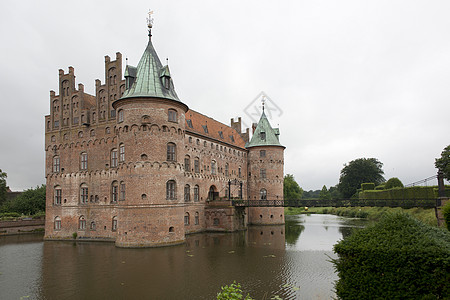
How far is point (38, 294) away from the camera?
13586 millimetres

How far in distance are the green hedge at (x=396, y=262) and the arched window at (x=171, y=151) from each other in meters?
18.8

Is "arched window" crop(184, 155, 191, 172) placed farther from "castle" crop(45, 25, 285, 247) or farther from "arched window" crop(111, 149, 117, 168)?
"arched window" crop(111, 149, 117, 168)

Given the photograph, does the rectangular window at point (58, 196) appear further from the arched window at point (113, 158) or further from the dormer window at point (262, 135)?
the dormer window at point (262, 135)

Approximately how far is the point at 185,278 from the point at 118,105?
53.1ft

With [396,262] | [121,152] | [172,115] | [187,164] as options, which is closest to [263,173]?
[187,164]

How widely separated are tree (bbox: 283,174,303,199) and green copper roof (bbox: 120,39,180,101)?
6043 centimetres

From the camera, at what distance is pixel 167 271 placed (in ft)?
55.4

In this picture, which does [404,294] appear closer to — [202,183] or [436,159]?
[202,183]

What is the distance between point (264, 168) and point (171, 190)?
20042mm

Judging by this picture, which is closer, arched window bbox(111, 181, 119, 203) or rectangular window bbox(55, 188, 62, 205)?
arched window bbox(111, 181, 119, 203)

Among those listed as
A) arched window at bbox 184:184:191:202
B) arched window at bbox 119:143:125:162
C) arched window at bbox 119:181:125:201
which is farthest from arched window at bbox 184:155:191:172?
arched window at bbox 119:181:125:201

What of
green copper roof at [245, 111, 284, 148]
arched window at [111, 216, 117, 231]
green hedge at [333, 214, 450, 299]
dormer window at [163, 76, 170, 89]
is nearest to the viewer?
green hedge at [333, 214, 450, 299]

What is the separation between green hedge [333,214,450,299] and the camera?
7664 millimetres

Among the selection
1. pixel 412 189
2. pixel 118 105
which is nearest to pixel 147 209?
pixel 118 105
